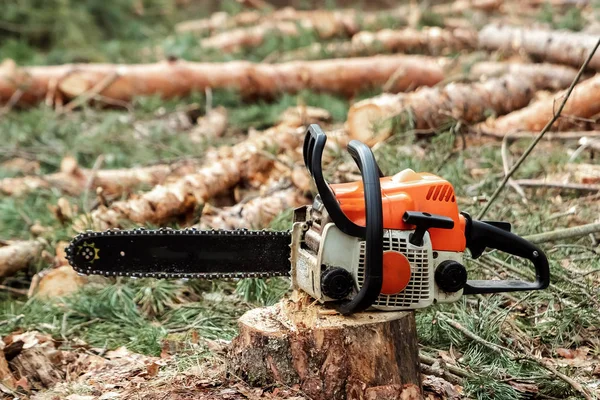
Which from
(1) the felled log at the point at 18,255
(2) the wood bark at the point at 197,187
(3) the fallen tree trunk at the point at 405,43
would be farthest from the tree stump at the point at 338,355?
(3) the fallen tree trunk at the point at 405,43

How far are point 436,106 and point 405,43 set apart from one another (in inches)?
137

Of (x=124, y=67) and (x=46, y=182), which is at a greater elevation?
(x=124, y=67)

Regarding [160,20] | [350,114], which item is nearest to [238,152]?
[350,114]

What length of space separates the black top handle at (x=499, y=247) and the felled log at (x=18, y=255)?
260 centimetres

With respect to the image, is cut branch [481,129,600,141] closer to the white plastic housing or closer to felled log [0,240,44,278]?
the white plastic housing

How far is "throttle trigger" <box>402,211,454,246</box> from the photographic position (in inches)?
101

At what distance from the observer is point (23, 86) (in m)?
7.77

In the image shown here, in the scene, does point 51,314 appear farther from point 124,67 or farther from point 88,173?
point 124,67

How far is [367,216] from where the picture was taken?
2.50 m

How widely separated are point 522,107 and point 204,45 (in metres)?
4.56

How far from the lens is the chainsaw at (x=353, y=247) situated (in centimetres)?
256

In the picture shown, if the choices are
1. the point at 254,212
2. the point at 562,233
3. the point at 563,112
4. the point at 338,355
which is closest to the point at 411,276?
the point at 338,355

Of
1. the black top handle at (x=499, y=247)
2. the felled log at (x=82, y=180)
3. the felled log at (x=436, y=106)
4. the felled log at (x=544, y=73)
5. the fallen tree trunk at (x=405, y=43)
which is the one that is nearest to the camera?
the black top handle at (x=499, y=247)

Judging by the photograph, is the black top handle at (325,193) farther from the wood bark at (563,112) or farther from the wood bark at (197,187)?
the wood bark at (563,112)
